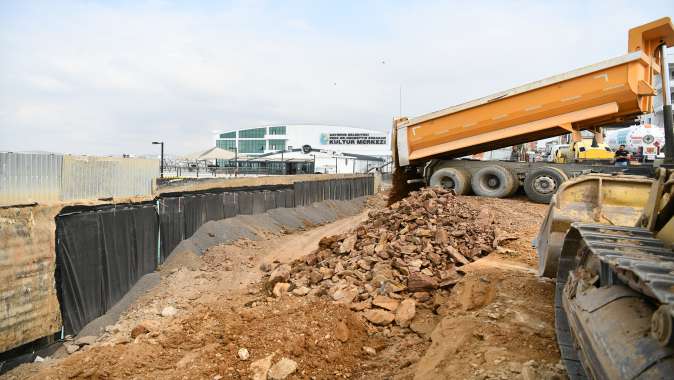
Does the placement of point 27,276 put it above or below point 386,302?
above

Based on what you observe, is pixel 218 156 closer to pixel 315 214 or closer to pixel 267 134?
pixel 315 214

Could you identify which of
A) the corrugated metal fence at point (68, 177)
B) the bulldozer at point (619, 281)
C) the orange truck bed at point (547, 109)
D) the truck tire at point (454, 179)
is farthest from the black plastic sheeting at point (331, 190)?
the bulldozer at point (619, 281)

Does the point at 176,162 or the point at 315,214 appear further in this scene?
the point at 176,162

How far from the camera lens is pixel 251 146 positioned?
A: 205ft

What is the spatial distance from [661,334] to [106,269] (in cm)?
715

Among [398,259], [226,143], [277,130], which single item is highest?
[277,130]

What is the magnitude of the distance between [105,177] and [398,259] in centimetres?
586

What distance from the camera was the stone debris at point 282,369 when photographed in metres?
4.32

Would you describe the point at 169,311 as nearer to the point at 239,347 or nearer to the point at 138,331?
the point at 138,331

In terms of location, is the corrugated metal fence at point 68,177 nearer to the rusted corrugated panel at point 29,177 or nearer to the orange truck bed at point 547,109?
the rusted corrugated panel at point 29,177

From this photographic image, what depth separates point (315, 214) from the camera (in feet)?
51.9

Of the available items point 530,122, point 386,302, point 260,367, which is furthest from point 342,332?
point 530,122

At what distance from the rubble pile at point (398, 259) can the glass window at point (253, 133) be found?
179 feet

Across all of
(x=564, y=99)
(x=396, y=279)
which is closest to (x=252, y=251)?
(x=396, y=279)
